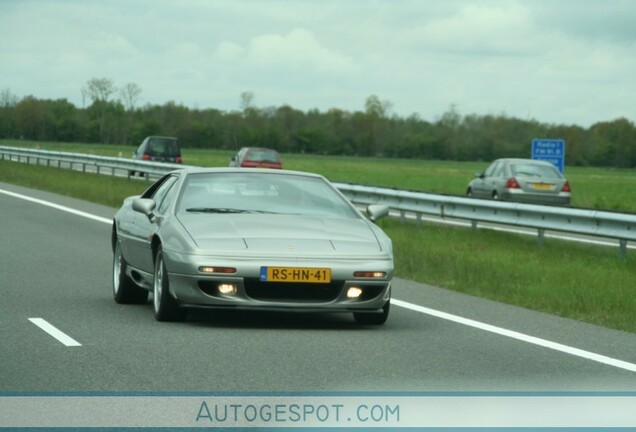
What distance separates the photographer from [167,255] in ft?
35.8

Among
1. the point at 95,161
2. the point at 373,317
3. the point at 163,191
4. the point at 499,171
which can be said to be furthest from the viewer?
the point at 95,161

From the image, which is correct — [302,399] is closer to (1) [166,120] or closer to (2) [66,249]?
(2) [66,249]

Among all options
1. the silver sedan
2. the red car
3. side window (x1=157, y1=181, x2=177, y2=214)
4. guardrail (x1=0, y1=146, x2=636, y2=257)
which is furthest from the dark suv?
side window (x1=157, y1=181, x2=177, y2=214)

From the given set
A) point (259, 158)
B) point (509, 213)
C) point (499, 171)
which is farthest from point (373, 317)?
point (259, 158)

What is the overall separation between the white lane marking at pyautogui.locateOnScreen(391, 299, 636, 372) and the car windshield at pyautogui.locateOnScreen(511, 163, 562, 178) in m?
18.5

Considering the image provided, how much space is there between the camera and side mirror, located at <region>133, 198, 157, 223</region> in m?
11.8

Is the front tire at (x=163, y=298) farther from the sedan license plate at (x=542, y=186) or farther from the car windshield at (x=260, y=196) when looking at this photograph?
the sedan license plate at (x=542, y=186)

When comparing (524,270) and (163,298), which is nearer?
(163,298)

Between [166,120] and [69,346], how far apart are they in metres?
127

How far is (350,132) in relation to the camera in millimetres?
175500

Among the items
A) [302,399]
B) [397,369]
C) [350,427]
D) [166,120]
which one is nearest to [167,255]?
[397,369]

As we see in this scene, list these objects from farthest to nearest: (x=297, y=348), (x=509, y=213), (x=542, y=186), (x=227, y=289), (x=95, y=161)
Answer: (x=95, y=161) → (x=542, y=186) → (x=509, y=213) → (x=227, y=289) → (x=297, y=348)

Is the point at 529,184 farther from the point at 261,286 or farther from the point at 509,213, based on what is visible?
the point at 261,286

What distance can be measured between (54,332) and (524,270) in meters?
7.95
